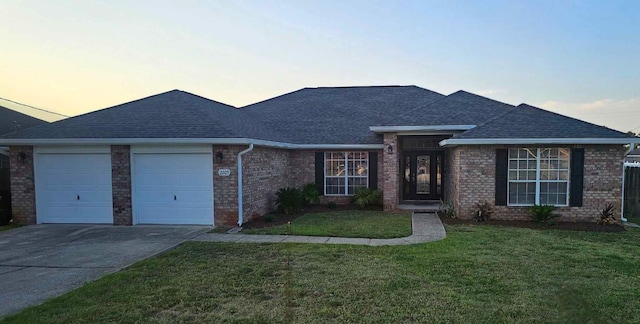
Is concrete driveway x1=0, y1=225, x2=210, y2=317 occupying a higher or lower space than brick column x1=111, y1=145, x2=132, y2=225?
lower

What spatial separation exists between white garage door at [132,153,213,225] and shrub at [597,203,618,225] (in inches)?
435

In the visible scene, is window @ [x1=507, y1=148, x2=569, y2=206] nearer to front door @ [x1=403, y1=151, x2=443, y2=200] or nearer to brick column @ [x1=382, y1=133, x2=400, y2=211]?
brick column @ [x1=382, y1=133, x2=400, y2=211]

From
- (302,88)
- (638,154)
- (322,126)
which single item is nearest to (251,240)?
(322,126)

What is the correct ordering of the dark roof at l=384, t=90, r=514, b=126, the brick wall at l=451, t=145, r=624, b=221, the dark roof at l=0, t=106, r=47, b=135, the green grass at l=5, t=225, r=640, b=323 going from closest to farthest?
the green grass at l=5, t=225, r=640, b=323
the brick wall at l=451, t=145, r=624, b=221
the dark roof at l=384, t=90, r=514, b=126
the dark roof at l=0, t=106, r=47, b=135

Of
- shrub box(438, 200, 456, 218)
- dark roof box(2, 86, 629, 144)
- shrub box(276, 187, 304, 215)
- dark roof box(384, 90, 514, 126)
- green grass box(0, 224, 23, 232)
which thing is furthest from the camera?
dark roof box(384, 90, 514, 126)

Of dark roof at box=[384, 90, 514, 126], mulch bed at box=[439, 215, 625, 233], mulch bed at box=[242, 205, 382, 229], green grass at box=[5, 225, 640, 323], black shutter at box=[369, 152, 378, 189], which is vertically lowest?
mulch bed at box=[242, 205, 382, 229]

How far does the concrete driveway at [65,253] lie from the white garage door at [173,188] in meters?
0.44

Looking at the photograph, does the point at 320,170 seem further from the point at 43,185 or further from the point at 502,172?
the point at 43,185

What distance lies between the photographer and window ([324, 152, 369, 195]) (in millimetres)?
14734

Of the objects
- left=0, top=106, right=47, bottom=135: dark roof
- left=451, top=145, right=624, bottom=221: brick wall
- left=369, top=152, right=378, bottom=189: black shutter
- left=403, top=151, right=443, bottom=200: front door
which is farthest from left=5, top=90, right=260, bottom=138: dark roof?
left=403, top=151, right=443, bottom=200: front door

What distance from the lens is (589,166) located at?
10.5 meters

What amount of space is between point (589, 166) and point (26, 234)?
15.4 meters

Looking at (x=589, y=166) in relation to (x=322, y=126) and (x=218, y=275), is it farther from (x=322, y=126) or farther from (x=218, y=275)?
(x=218, y=275)

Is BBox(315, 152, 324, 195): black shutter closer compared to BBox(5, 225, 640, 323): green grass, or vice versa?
BBox(5, 225, 640, 323): green grass
